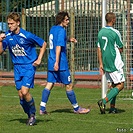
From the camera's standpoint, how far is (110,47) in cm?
1316

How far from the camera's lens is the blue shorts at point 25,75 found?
1153cm

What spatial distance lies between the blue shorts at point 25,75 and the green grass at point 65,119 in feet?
2.21

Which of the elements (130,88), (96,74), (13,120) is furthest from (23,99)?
(96,74)

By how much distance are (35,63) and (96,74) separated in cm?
1001

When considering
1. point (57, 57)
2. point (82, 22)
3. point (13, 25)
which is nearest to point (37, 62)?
point (13, 25)

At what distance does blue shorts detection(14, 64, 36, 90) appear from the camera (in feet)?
37.8

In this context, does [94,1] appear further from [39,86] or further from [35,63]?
[35,63]

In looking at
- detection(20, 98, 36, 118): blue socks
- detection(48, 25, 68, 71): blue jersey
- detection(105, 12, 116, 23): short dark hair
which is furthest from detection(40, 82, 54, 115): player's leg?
detection(105, 12, 116, 23): short dark hair

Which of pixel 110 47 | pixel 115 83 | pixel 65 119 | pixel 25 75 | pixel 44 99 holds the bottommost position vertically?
pixel 65 119

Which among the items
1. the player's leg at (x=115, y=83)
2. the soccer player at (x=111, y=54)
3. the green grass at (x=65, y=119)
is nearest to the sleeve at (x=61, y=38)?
the soccer player at (x=111, y=54)

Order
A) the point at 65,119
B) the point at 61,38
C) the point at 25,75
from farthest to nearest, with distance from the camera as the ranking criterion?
1. the point at 61,38
2. the point at 65,119
3. the point at 25,75

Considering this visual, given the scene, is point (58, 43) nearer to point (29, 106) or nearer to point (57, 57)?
point (57, 57)

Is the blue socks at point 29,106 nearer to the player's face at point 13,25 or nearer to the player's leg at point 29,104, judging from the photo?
the player's leg at point 29,104

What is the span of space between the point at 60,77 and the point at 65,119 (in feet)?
4.57
